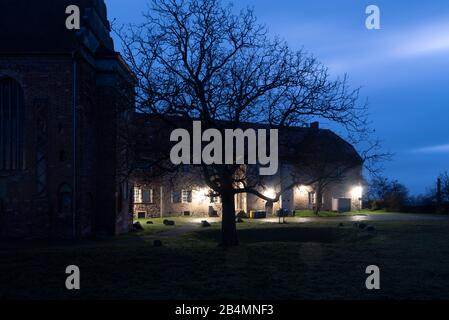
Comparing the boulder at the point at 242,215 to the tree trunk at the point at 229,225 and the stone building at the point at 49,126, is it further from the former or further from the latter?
the tree trunk at the point at 229,225

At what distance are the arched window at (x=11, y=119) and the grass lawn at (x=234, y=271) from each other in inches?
215

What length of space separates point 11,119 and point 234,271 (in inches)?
664

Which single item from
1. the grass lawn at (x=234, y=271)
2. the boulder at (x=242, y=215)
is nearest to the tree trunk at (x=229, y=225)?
the grass lawn at (x=234, y=271)

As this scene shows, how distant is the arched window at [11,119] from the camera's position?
24.7 metres

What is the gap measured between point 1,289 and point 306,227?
22256 millimetres

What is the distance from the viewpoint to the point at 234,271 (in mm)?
13898


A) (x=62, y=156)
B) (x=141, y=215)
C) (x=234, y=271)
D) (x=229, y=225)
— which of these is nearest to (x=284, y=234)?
(x=229, y=225)

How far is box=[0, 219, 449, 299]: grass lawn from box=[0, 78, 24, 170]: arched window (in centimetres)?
545

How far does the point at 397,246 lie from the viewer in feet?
64.9

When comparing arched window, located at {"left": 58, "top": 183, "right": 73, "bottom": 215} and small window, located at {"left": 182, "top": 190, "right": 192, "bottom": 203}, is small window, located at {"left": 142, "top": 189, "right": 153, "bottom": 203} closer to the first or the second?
small window, located at {"left": 182, "top": 190, "right": 192, "bottom": 203}

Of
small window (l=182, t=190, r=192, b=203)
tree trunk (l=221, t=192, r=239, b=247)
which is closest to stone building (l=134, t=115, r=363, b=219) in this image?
small window (l=182, t=190, r=192, b=203)

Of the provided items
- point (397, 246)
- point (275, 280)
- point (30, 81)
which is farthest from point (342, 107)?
point (30, 81)
